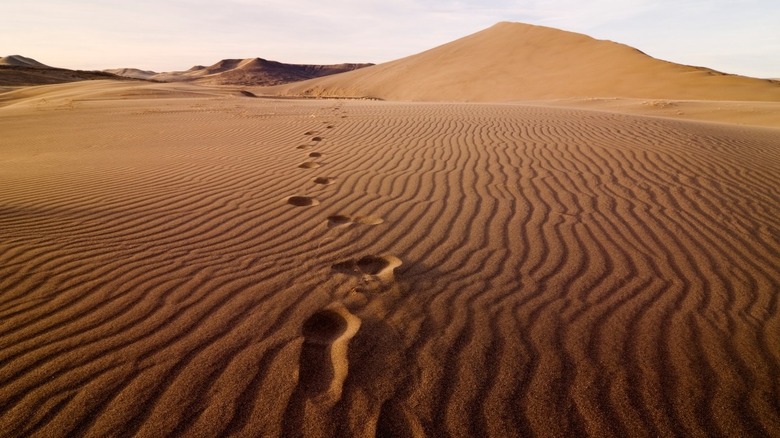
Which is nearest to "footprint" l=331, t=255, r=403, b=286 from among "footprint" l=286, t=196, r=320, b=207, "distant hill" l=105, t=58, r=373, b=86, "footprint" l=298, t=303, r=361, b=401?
"footprint" l=298, t=303, r=361, b=401

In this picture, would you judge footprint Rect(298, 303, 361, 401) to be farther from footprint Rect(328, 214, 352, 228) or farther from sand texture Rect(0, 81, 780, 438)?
footprint Rect(328, 214, 352, 228)

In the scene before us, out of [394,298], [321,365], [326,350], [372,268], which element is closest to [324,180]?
[372,268]

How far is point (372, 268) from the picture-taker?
3.12 metres

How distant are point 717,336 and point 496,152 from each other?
4562 mm

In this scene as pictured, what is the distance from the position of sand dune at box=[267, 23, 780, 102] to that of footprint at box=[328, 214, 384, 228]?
78.3 feet

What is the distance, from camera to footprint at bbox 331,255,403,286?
292 cm

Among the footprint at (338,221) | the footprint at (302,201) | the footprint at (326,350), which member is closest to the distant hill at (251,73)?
the footprint at (302,201)

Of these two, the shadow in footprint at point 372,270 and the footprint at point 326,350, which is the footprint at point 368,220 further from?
the footprint at point 326,350

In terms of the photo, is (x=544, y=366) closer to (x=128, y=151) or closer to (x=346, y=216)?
(x=346, y=216)

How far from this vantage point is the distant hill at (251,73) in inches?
2498

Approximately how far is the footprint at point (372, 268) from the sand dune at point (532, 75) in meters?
24.5

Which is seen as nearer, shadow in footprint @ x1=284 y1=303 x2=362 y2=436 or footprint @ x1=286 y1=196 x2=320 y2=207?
shadow in footprint @ x1=284 y1=303 x2=362 y2=436

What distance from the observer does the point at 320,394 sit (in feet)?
6.36

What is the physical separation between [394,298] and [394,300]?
0.02 m
